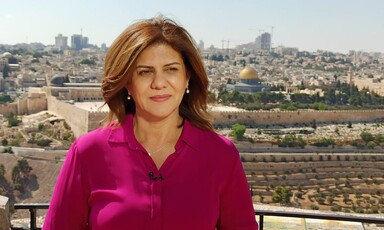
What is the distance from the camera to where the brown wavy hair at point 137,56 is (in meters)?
1.13

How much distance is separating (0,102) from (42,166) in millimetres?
13102

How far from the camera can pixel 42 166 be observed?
563 inches

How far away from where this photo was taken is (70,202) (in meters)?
1.12

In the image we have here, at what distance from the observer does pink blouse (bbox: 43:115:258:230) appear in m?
1.08

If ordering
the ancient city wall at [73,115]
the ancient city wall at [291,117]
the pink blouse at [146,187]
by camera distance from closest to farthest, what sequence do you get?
1. the pink blouse at [146,187]
2. the ancient city wall at [73,115]
3. the ancient city wall at [291,117]

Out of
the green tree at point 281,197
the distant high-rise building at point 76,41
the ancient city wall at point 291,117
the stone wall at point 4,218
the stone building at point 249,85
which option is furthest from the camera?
the distant high-rise building at point 76,41

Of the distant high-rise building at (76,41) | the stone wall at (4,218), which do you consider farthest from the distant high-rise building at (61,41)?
the stone wall at (4,218)

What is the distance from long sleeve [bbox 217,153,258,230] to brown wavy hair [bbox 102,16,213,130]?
0.14m

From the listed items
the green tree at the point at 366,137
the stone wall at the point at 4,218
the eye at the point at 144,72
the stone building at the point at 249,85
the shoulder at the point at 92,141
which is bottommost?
the green tree at the point at 366,137

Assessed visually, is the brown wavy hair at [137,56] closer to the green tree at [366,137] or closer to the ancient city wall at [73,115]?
the ancient city wall at [73,115]

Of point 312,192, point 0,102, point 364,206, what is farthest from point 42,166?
point 0,102

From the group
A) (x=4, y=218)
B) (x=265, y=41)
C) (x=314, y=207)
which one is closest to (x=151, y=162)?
(x=4, y=218)

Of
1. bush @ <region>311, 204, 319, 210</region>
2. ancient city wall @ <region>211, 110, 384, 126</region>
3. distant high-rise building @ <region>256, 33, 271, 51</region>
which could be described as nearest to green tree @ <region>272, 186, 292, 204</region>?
bush @ <region>311, 204, 319, 210</region>

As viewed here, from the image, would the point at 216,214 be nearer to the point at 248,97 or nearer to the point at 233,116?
the point at 233,116
